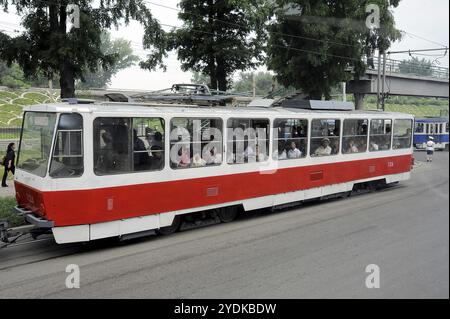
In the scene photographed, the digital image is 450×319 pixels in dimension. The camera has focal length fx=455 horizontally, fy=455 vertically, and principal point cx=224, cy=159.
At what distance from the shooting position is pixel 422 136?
36.3m

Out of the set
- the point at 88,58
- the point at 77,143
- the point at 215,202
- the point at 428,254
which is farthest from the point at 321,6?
the point at 428,254

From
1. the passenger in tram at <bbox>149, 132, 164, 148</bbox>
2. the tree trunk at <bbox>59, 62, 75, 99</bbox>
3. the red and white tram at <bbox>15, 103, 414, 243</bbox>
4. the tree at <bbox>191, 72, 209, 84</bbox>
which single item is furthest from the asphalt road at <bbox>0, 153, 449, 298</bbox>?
the tree at <bbox>191, 72, 209, 84</bbox>

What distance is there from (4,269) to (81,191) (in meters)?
1.68

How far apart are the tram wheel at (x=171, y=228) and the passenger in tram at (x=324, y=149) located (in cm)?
473

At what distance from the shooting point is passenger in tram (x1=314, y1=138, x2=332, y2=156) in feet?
41.0

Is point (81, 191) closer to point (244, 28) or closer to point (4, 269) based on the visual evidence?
point (4, 269)

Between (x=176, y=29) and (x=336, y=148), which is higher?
(x=176, y=29)

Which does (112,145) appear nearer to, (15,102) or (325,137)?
(325,137)

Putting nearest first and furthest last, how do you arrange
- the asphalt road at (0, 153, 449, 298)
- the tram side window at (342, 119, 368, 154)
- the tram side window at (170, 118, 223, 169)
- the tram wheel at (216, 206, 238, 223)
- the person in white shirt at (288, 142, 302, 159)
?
the asphalt road at (0, 153, 449, 298) < the tram side window at (170, 118, 223, 169) < the tram wheel at (216, 206, 238, 223) < the person in white shirt at (288, 142, 302, 159) < the tram side window at (342, 119, 368, 154)

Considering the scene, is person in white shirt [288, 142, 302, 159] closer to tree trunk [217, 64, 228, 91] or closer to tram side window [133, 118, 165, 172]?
tram side window [133, 118, 165, 172]

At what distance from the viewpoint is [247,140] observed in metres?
10.6

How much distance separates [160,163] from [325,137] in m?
5.64

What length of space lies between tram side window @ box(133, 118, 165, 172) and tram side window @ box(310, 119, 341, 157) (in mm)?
4932
